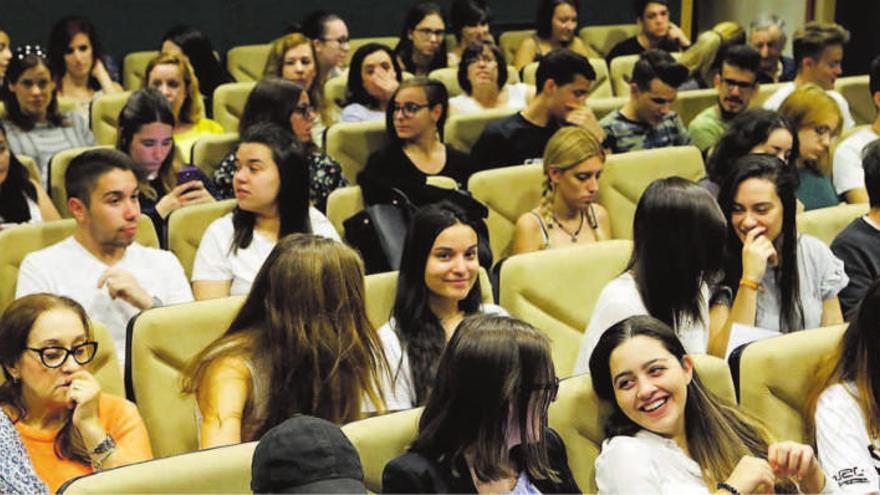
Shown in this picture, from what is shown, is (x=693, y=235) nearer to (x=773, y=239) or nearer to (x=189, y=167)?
(x=773, y=239)

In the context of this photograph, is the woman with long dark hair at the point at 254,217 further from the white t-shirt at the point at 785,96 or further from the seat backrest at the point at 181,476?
the white t-shirt at the point at 785,96

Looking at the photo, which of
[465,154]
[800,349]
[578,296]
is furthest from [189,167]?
[800,349]

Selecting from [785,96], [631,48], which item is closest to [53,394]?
[785,96]

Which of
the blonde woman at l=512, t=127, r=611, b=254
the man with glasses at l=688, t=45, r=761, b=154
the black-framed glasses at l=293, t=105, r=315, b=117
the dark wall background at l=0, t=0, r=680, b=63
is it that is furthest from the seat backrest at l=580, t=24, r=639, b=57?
the blonde woman at l=512, t=127, r=611, b=254

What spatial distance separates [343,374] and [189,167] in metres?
1.95

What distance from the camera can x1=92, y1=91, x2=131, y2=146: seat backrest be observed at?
5.88 meters

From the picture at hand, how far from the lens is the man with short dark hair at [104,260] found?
3.63 metres

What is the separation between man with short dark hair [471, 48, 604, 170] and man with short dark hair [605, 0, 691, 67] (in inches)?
98.3

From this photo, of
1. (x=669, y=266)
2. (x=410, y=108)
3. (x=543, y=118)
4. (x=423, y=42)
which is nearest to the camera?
(x=669, y=266)

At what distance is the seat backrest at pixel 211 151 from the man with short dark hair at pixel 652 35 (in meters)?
3.38

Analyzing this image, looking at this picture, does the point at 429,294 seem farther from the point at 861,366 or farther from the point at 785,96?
the point at 785,96

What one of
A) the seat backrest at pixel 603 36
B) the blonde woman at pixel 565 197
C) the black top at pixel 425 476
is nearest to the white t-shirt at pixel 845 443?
the black top at pixel 425 476

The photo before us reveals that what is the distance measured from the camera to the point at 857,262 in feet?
12.7

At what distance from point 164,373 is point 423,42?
444 cm
